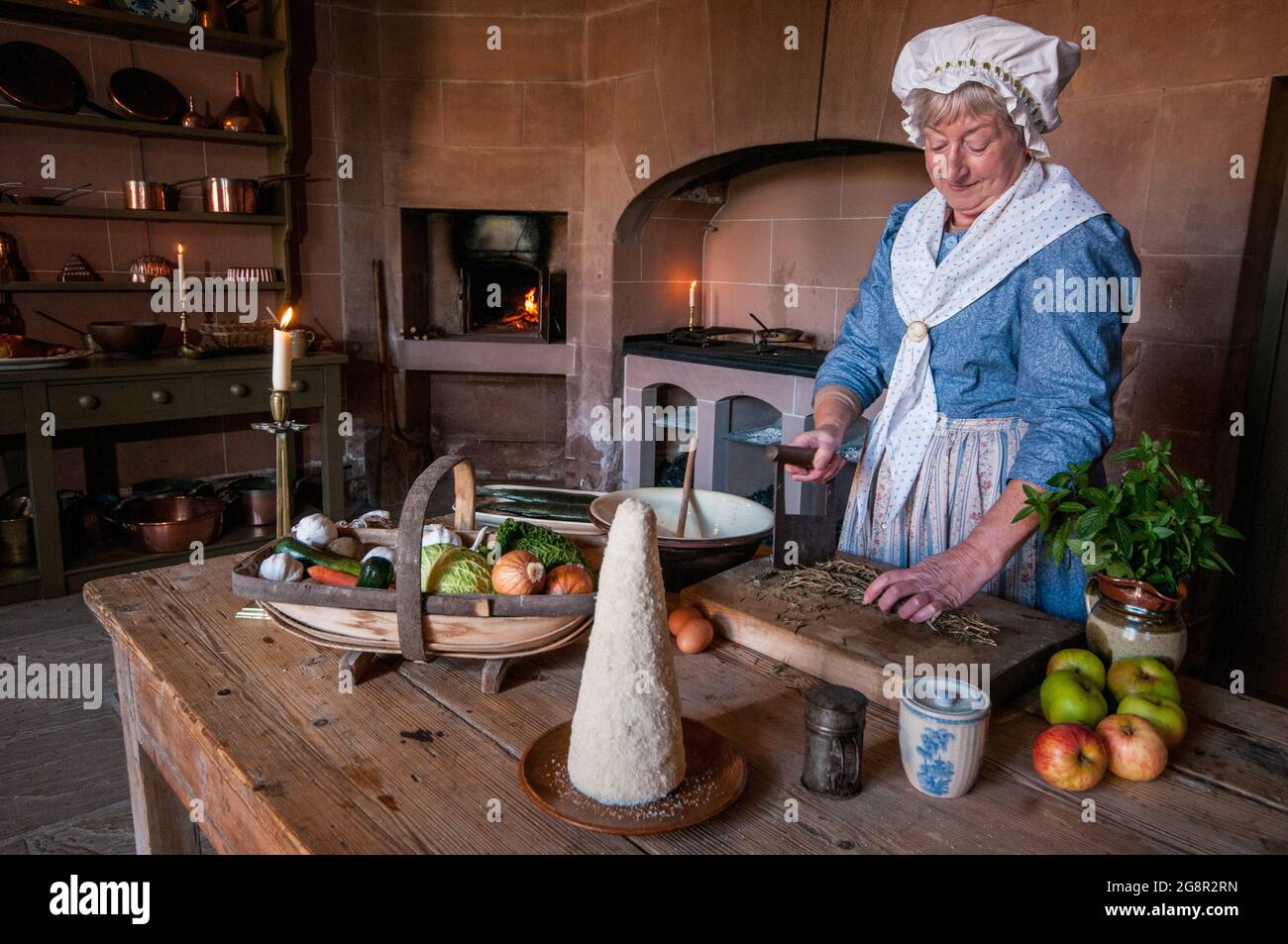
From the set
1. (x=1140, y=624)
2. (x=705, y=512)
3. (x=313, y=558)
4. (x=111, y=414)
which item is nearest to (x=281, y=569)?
(x=313, y=558)

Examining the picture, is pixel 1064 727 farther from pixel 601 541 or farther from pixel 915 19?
pixel 915 19

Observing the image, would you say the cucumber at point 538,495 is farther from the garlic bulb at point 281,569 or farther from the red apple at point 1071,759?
the red apple at point 1071,759

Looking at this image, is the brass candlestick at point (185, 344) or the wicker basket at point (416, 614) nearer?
the wicker basket at point (416, 614)

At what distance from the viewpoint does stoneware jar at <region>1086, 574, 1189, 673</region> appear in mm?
1102

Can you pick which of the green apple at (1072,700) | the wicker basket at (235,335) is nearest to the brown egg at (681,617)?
the green apple at (1072,700)

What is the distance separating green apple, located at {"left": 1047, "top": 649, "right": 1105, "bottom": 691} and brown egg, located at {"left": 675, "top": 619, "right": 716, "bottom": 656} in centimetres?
46

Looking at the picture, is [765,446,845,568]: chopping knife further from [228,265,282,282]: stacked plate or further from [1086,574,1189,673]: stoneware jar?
[228,265,282,282]: stacked plate

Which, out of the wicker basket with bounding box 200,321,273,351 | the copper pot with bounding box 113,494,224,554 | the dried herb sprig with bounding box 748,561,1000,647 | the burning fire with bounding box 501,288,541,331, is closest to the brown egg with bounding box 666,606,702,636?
the dried herb sprig with bounding box 748,561,1000,647

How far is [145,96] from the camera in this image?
3928mm

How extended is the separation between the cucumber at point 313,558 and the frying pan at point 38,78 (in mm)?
3448

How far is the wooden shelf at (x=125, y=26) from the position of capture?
139 inches

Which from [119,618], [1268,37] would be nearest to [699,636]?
[119,618]

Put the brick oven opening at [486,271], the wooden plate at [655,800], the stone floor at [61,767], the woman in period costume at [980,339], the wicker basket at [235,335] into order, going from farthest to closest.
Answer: the brick oven opening at [486,271] < the wicker basket at [235,335] < the stone floor at [61,767] < the woman in period costume at [980,339] < the wooden plate at [655,800]

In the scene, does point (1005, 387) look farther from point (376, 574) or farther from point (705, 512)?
point (376, 574)
